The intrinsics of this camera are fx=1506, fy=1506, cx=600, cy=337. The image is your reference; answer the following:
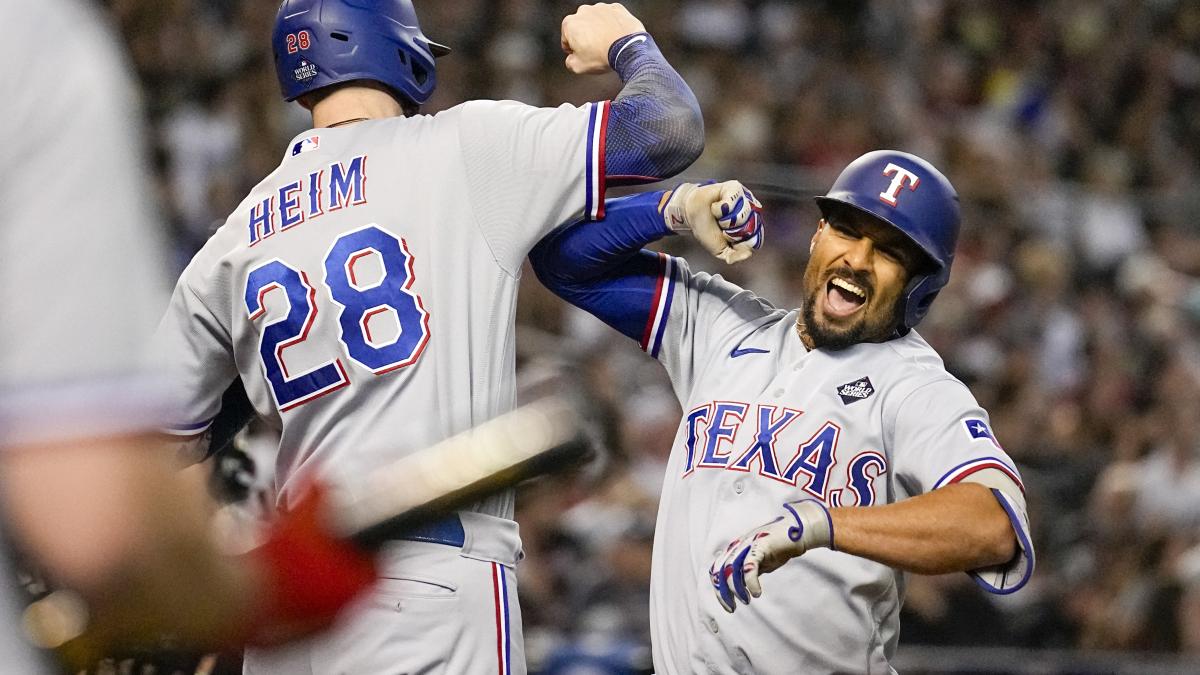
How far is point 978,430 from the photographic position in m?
3.61

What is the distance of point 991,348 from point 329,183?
7.18 m

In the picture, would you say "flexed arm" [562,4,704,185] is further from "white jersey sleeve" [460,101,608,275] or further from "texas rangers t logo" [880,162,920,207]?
"texas rangers t logo" [880,162,920,207]

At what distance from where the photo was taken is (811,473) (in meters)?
3.78

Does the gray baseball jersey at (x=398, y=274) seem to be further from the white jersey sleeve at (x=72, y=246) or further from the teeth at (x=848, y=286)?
the white jersey sleeve at (x=72, y=246)

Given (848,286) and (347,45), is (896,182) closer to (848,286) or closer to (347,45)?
(848,286)

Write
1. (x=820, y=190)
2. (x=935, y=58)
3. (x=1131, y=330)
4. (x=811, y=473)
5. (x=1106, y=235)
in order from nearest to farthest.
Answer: (x=811, y=473) < (x=820, y=190) < (x=1131, y=330) < (x=1106, y=235) < (x=935, y=58)

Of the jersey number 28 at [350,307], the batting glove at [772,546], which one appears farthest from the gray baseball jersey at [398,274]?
the batting glove at [772,546]

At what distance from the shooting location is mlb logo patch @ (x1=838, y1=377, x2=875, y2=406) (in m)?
3.85

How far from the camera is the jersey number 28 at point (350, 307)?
3.50 meters

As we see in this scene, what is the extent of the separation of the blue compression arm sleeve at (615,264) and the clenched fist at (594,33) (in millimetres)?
408

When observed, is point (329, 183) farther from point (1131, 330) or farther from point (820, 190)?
point (1131, 330)

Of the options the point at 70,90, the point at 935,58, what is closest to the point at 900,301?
the point at 70,90

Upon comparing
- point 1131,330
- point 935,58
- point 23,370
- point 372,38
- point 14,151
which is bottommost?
point 1131,330

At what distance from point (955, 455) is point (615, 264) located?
3.29 feet
